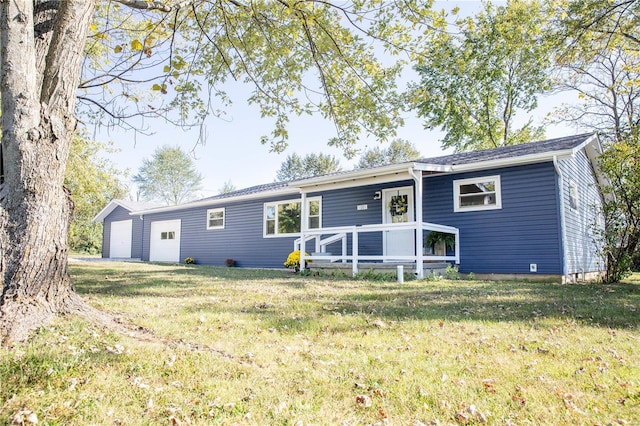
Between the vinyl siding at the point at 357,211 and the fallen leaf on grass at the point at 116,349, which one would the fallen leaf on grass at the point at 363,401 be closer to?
the fallen leaf on grass at the point at 116,349

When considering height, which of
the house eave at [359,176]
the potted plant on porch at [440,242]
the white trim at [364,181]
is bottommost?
the potted plant on porch at [440,242]

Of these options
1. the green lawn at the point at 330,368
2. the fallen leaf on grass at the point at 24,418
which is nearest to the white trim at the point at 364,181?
the green lawn at the point at 330,368

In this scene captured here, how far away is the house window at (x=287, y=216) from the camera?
13.8 m

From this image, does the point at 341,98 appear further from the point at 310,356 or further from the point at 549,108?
the point at 549,108

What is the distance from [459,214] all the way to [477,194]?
0.69 metres

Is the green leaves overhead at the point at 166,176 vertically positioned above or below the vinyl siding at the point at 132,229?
above

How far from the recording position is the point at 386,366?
3006mm

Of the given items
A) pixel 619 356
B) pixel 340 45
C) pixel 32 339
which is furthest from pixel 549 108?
pixel 32 339

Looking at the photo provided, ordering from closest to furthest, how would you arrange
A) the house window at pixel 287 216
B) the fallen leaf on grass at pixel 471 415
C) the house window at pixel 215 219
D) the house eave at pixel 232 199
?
the fallen leaf on grass at pixel 471 415
the house window at pixel 287 216
the house eave at pixel 232 199
the house window at pixel 215 219

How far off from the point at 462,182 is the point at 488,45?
1179 centimetres

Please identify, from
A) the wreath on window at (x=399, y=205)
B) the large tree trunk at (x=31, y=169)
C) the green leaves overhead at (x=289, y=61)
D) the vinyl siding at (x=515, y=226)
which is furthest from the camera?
the wreath on window at (x=399, y=205)

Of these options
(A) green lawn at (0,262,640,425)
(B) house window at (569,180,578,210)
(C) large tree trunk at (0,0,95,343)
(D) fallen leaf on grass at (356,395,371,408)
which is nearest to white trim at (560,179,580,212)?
(B) house window at (569,180,578,210)

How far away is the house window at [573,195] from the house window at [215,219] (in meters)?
12.3

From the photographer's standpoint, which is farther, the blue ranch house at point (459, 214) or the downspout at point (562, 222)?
the blue ranch house at point (459, 214)
